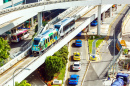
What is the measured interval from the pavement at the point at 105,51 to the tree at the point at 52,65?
254 inches

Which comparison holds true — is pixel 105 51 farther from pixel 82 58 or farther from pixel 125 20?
pixel 125 20

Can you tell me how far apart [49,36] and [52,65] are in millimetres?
7075

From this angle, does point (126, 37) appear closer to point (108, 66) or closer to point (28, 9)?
point (108, 66)

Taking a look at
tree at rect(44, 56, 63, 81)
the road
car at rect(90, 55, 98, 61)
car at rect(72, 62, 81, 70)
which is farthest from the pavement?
the road

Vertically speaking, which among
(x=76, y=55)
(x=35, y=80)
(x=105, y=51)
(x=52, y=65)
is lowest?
(x=35, y=80)

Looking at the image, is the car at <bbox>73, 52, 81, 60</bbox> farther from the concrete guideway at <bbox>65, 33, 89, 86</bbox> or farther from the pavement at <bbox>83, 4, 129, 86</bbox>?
the pavement at <bbox>83, 4, 129, 86</bbox>

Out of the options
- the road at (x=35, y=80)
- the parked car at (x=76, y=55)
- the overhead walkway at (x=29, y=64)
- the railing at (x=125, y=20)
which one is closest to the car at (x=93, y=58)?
the parked car at (x=76, y=55)

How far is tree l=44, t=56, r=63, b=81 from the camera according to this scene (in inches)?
2360

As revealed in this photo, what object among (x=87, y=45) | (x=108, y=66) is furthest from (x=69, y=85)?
(x=87, y=45)

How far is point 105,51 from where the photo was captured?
79.3 m

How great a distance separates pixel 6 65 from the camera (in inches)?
2173

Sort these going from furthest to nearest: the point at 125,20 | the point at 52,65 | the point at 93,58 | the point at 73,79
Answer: the point at 125,20
the point at 93,58
the point at 73,79
the point at 52,65

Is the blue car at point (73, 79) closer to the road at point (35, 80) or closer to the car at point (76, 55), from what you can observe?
the road at point (35, 80)

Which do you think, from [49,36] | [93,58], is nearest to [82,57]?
[93,58]
